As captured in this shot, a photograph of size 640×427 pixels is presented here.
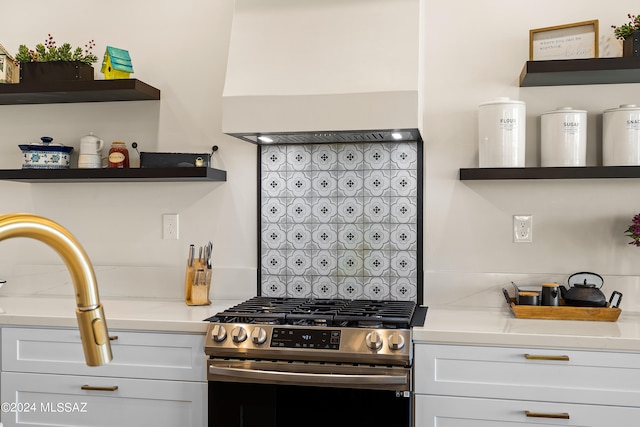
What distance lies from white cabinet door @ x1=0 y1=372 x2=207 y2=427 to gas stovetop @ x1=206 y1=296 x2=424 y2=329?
31cm

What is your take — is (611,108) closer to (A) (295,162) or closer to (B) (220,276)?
(A) (295,162)

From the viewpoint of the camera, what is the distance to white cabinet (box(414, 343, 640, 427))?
215 cm

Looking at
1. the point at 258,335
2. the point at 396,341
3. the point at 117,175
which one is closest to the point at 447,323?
the point at 396,341

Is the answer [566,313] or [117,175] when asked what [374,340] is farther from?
[117,175]

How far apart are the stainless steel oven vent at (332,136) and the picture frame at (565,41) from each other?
601 mm

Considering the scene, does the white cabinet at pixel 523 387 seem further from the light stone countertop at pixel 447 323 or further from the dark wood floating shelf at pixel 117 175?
the dark wood floating shelf at pixel 117 175

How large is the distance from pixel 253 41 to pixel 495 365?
149cm

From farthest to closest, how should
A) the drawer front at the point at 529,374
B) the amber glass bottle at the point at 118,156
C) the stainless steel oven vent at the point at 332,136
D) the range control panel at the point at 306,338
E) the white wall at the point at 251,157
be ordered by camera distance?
the amber glass bottle at the point at 118,156 < the white wall at the point at 251,157 < the stainless steel oven vent at the point at 332,136 < the range control panel at the point at 306,338 < the drawer front at the point at 529,374

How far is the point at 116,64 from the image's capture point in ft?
9.60

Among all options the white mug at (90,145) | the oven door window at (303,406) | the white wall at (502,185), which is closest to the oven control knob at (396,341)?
the oven door window at (303,406)

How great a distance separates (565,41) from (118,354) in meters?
2.11

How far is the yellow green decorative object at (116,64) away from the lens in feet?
9.57

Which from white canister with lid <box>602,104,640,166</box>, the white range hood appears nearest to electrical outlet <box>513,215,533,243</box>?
white canister with lid <box>602,104,640,166</box>

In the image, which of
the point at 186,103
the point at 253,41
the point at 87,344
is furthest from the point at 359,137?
the point at 87,344
